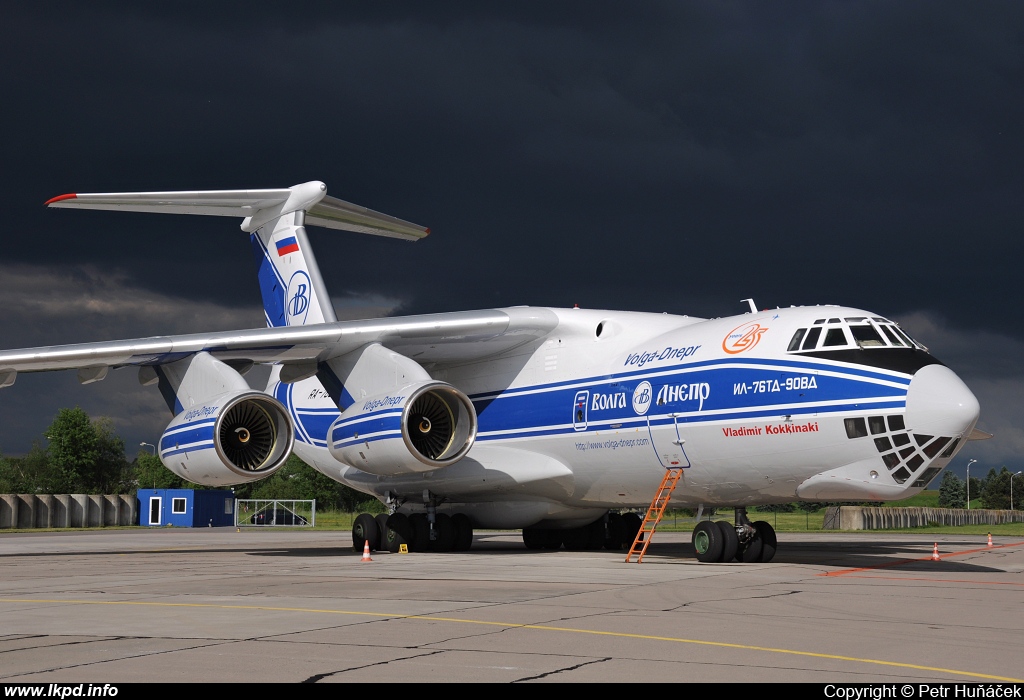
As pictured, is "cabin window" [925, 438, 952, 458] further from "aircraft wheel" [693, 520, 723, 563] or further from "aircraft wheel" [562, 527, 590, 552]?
"aircraft wheel" [562, 527, 590, 552]

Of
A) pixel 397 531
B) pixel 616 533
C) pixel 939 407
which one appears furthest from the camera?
pixel 616 533

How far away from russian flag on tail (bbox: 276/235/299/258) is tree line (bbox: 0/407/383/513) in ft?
128

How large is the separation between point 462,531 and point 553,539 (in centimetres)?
192

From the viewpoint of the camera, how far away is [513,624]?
7391 millimetres

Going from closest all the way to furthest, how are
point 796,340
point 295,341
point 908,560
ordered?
point 796,340, point 908,560, point 295,341

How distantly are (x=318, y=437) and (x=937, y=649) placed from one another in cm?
1490

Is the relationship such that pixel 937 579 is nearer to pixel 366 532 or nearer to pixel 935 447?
pixel 935 447

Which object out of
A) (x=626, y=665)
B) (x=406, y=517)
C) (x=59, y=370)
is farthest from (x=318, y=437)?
(x=626, y=665)

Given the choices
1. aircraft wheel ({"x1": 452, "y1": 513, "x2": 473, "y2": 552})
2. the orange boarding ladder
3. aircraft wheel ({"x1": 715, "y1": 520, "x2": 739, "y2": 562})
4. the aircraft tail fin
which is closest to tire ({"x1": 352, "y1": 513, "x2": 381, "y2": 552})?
aircraft wheel ({"x1": 452, "y1": 513, "x2": 473, "y2": 552})

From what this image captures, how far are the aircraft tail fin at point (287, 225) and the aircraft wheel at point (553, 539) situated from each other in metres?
5.81

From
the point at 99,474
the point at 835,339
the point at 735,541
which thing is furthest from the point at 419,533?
the point at 99,474

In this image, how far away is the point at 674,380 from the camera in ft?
47.6

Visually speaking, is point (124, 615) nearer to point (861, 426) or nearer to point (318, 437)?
point (861, 426)
